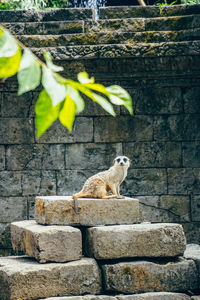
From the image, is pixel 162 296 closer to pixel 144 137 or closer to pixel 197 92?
pixel 144 137

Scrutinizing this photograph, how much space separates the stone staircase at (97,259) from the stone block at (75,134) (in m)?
2.35

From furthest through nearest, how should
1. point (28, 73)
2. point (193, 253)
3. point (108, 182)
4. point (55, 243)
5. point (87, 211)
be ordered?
point (193, 253) < point (108, 182) < point (87, 211) < point (55, 243) < point (28, 73)

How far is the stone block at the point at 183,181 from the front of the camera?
27.6 ft

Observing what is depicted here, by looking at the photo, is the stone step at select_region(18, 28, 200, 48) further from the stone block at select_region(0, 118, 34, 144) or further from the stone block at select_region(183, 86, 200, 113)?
the stone block at select_region(0, 118, 34, 144)

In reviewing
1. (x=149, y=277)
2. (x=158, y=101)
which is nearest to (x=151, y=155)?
(x=158, y=101)

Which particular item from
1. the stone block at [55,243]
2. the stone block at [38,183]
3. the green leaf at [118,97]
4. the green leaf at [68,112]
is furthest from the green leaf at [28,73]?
the stone block at [38,183]

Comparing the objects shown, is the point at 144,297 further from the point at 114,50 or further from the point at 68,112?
the point at 68,112

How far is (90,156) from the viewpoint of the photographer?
8422 mm

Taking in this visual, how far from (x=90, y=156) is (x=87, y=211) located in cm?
249

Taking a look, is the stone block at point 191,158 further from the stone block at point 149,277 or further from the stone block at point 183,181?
the stone block at point 149,277

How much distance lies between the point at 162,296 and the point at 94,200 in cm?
128

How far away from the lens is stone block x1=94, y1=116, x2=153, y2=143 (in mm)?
8430

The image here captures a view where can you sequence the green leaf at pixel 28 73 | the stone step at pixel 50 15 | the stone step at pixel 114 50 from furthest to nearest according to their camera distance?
1. the stone step at pixel 50 15
2. the stone step at pixel 114 50
3. the green leaf at pixel 28 73

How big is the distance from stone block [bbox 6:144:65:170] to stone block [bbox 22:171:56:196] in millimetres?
95
